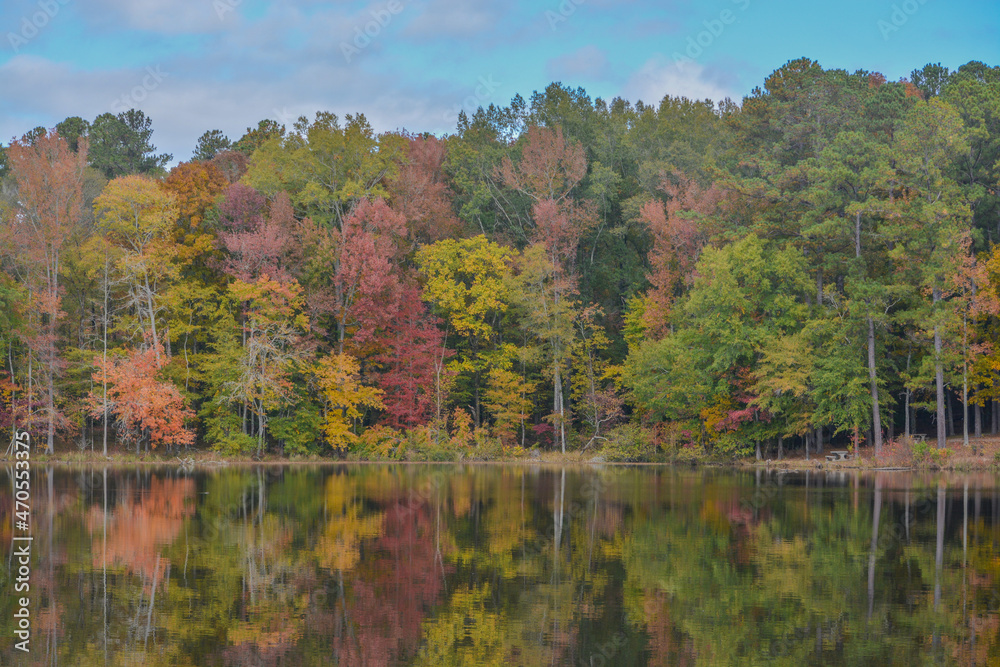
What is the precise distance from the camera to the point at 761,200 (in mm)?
51031

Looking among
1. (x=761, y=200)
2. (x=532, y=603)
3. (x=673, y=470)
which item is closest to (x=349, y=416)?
(x=673, y=470)

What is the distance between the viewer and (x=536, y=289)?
56.5m

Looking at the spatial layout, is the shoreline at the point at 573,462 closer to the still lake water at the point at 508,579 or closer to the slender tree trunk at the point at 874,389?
the slender tree trunk at the point at 874,389

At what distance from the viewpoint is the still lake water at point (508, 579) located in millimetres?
12383

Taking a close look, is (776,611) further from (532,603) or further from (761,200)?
(761,200)

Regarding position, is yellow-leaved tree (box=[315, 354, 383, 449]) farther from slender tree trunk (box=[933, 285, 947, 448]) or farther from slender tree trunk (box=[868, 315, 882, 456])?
slender tree trunk (box=[933, 285, 947, 448])

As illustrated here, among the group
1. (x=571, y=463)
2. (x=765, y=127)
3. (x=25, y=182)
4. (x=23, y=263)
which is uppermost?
(x=765, y=127)

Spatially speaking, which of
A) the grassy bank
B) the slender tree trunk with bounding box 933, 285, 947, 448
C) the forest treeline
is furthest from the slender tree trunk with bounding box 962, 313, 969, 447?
the grassy bank

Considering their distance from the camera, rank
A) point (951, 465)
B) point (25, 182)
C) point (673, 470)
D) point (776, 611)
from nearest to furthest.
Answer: point (776, 611) → point (951, 465) → point (673, 470) → point (25, 182)

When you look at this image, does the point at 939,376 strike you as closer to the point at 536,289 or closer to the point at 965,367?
the point at 965,367

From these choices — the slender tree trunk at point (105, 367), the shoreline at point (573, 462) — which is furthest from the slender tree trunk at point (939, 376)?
the slender tree trunk at point (105, 367)

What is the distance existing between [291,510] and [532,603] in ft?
44.5

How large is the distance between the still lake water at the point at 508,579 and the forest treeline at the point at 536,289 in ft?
57.4

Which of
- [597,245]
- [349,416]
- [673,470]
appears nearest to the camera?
[673,470]
